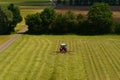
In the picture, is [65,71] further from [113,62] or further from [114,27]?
[114,27]

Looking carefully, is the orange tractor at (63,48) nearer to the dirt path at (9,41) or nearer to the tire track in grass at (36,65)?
the tire track in grass at (36,65)

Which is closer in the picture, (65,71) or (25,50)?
(65,71)

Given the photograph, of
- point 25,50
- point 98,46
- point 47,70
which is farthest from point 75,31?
point 47,70

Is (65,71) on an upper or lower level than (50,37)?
upper

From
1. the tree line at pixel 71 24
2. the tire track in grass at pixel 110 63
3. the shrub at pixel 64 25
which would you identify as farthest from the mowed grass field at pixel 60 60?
the shrub at pixel 64 25

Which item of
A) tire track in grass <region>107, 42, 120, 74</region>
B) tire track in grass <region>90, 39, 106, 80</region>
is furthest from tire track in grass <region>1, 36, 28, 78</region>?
tire track in grass <region>107, 42, 120, 74</region>
